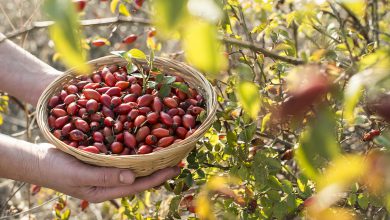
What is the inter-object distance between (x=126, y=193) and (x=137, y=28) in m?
2.10

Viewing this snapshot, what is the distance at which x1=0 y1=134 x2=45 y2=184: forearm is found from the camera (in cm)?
142

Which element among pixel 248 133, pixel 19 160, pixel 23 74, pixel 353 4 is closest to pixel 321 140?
pixel 353 4

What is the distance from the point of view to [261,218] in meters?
1.33

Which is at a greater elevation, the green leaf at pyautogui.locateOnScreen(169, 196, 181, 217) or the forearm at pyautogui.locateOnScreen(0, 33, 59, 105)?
the forearm at pyautogui.locateOnScreen(0, 33, 59, 105)

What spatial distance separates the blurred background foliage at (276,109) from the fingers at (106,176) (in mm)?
158

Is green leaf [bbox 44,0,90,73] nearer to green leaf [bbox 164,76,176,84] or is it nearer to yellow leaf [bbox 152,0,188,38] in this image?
yellow leaf [bbox 152,0,188,38]

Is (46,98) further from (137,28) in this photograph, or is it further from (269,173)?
(137,28)

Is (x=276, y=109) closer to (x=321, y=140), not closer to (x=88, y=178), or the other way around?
(x=88, y=178)

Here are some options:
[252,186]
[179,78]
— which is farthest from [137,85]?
[252,186]

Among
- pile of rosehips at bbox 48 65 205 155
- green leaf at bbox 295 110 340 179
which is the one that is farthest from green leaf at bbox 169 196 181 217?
green leaf at bbox 295 110 340 179

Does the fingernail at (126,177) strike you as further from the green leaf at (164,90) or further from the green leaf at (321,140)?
the green leaf at (321,140)

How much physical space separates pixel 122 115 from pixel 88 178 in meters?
0.22

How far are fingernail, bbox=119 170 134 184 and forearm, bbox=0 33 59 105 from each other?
54 centimetres

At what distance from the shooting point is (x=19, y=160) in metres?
1.43
